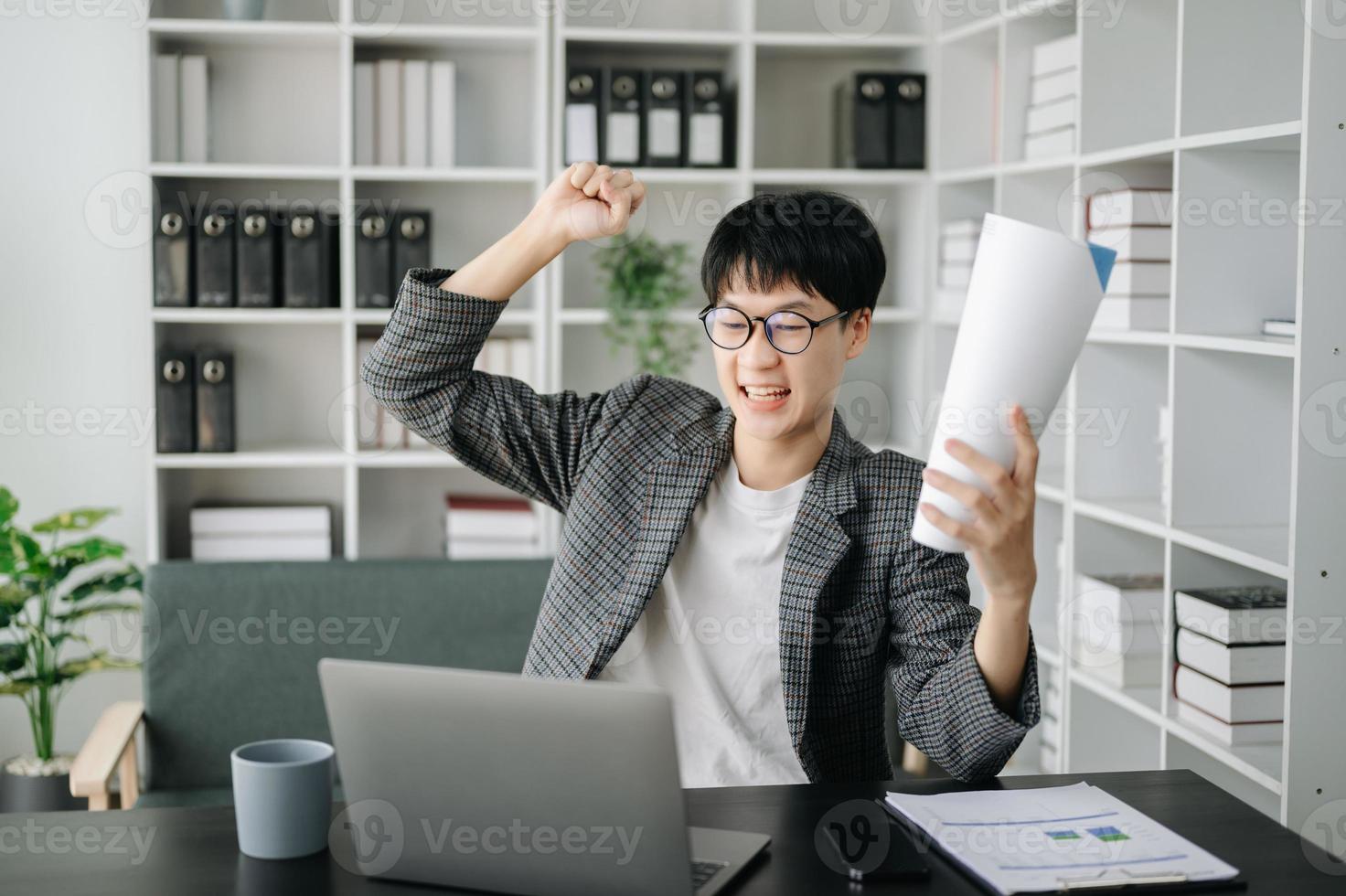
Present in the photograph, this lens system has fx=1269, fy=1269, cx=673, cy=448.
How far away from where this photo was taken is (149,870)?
1130 millimetres

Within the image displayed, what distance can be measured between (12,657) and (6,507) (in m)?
0.35

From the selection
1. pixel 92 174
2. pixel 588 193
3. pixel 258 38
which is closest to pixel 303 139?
pixel 258 38

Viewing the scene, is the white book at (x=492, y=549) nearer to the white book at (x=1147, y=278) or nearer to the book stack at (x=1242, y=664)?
the white book at (x=1147, y=278)

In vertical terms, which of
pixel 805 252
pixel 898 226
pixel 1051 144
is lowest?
pixel 805 252

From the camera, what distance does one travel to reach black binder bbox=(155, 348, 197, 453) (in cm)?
317

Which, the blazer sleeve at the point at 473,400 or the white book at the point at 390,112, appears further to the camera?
the white book at the point at 390,112

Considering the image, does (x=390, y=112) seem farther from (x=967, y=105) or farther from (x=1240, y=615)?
(x=1240, y=615)

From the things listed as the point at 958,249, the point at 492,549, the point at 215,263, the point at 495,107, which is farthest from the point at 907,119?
the point at 215,263

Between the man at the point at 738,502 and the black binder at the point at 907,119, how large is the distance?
181 centimetres

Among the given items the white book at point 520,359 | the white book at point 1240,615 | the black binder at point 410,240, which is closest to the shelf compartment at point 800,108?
the white book at point 520,359

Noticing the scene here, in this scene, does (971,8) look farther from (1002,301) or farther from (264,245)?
(1002,301)

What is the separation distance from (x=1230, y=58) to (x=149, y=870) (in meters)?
2.13

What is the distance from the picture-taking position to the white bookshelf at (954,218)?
2.12 m

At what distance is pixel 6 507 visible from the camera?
2939 mm
